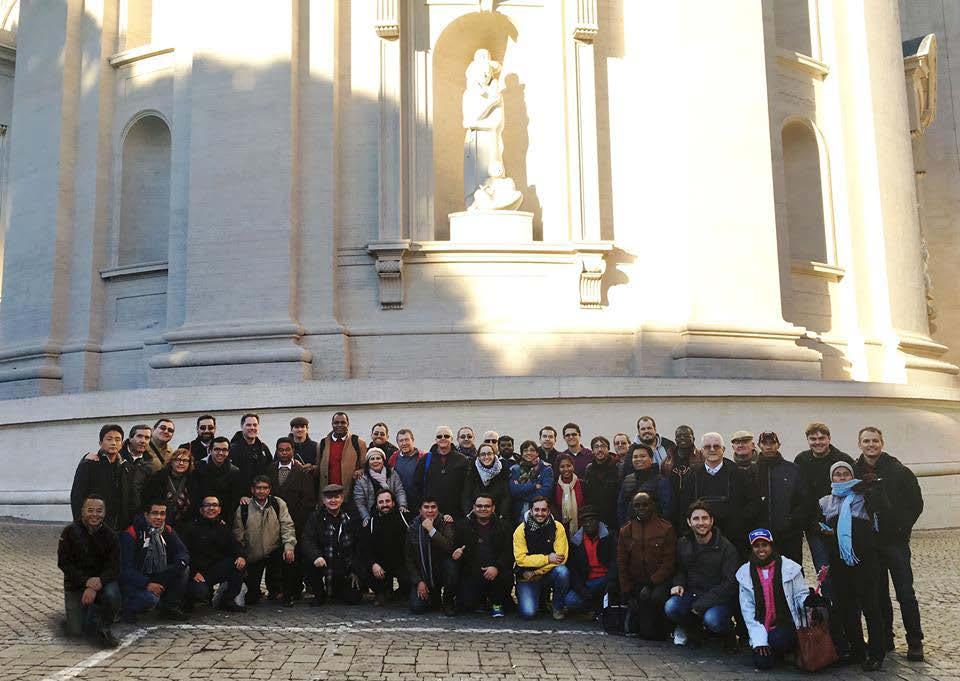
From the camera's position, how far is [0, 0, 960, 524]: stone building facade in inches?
588

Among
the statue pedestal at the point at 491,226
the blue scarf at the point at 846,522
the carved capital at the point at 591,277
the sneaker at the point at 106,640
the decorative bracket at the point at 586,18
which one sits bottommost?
the sneaker at the point at 106,640

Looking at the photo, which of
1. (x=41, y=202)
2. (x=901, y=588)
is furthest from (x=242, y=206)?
(x=901, y=588)

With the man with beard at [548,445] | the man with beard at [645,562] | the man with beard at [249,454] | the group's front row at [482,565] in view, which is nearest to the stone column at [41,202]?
the man with beard at [249,454]

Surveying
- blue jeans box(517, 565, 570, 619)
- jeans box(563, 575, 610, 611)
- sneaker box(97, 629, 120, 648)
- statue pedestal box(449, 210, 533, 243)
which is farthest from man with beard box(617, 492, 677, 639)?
statue pedestal box(449, 210, 533, 243)

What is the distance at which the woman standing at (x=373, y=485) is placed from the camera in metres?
9.38

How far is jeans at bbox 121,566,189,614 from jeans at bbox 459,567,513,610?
2310mm

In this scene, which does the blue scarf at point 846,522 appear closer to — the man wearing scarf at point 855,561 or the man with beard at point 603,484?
the man wearing scarf at point 855,561

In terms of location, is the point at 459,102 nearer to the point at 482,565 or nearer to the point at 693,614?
the point at 482,565

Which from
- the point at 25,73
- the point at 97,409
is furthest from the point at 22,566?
the point at 25,73

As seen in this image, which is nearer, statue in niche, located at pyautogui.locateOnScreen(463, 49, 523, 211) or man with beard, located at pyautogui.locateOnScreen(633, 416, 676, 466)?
man with beard, located at pyautogui.locateOnScreen(633, 416, 676, 466)

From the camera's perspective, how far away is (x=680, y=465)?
8.77m

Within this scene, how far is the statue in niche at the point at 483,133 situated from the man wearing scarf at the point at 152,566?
913 centimetres

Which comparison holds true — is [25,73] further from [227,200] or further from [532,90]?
[532,90]

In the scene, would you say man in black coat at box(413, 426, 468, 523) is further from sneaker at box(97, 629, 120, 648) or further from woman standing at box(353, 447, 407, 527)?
sneaker at box(97, 629, 120, 648)
